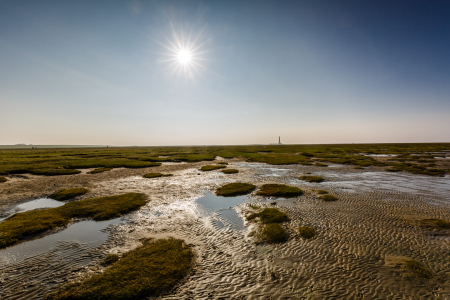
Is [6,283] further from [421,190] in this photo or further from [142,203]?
[421,190]

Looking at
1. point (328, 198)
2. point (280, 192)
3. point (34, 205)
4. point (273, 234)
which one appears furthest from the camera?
point (280, 192)

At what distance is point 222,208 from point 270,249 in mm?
8195

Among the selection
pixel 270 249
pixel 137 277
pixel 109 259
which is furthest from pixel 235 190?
pixel 137 277

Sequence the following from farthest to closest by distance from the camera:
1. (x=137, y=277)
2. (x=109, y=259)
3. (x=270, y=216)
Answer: (x=270, y=216), (x=109, y=259), (x=137, y=277)

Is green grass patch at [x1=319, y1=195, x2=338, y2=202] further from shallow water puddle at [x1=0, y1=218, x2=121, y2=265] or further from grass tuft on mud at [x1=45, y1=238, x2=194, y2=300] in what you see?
shallow water puddle at [x1=0, y1=218, x2=121, y2=265]

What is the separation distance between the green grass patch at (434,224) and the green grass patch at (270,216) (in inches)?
425

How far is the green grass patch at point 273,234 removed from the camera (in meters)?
12.9

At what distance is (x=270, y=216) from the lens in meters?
16.7

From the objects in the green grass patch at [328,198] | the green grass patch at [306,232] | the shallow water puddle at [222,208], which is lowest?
the shallow water puddle at [222,208]

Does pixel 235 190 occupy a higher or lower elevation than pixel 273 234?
higher

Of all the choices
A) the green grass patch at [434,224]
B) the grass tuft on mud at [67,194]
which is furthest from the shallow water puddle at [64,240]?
the green grass patch at [434,224]

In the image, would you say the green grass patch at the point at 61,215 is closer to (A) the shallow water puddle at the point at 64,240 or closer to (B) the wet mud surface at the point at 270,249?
(A) the shallow water puddle at the point at 64,240

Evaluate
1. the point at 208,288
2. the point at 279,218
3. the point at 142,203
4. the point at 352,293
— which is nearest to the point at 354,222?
the point at 279,218

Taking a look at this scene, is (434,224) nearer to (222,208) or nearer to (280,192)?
(280,192)
